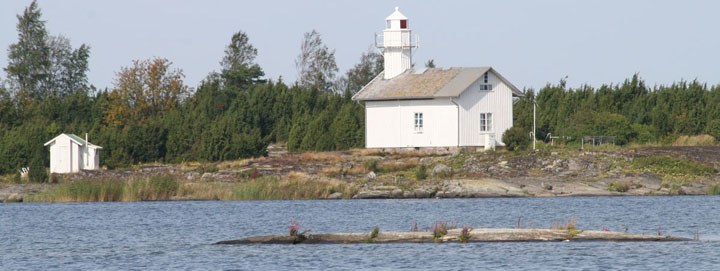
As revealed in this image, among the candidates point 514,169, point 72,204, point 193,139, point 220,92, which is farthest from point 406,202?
point 220,92

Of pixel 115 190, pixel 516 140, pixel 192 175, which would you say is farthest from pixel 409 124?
pixel 115 190

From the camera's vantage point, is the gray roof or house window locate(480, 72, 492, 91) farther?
house window locate(480, 72, 492, 91)

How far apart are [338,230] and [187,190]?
64.3 ft

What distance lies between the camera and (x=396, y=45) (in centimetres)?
6800

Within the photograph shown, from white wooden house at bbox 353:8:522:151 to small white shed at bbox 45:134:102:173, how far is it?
1234cm

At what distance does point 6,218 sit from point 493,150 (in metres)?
22.1

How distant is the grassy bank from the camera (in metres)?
55.7

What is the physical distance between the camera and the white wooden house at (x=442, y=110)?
63500 mm

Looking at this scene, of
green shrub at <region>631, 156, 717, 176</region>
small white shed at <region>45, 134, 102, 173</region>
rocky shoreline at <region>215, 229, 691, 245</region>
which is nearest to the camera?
rocky shoreline at <region>215, 229, 691, 245</region>

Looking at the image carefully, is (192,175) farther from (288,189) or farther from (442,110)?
(442,110)

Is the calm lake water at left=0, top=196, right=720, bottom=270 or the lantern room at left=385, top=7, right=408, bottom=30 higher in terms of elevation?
the lantern room at left=385, top=7, right=408, bottom=30

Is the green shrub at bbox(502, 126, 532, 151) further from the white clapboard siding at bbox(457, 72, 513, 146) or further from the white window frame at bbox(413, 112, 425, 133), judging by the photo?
the white window frame at bbox(413, 112, 425, 133)

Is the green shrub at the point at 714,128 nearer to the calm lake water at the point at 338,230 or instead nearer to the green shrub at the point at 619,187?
the green shrub at the point at 619,187

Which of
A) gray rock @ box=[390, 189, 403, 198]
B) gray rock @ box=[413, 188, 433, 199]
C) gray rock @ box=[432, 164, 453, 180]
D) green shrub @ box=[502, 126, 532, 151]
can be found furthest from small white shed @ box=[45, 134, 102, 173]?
green shrub @ box=[502, 126, 532, 151]
